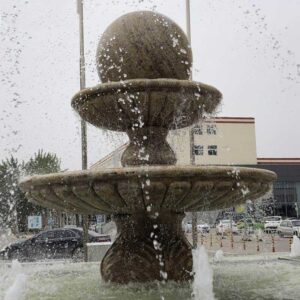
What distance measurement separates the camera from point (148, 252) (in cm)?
628

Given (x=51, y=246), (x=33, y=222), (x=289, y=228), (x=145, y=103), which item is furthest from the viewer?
(x=289, y=228)

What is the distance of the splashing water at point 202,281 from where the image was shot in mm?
5051

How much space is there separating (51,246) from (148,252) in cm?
1296

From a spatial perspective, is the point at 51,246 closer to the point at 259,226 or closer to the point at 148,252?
the point at 148,252

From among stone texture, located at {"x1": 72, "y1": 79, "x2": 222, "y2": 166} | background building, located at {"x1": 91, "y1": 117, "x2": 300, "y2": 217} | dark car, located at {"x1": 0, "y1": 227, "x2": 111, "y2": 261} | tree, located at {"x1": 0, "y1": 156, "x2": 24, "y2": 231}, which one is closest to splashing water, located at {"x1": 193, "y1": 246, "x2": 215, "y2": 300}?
stone texture, located at {"x1": 72, "y1": 79, "x2": 222, "y2": 166}

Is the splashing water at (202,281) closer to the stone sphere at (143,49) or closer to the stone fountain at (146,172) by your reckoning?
the stone fountain at (146,172)

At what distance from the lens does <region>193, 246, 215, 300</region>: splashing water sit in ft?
16.6

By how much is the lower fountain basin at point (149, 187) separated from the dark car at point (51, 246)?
12593 millimetres

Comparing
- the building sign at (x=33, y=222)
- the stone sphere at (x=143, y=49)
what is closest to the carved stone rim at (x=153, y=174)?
the stone sphere at (x=143, y=49)

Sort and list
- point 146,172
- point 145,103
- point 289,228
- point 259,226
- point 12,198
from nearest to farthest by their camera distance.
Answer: point 146,172
point 145,103
point 289,228
point 259,226
point 12,198

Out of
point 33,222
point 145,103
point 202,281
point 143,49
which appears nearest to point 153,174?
point 202,281

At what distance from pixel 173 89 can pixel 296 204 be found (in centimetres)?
5205

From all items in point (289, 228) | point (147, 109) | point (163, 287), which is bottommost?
point (289, 228)

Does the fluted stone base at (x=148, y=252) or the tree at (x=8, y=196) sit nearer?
the fluted stone base at (x=148, y=252)
